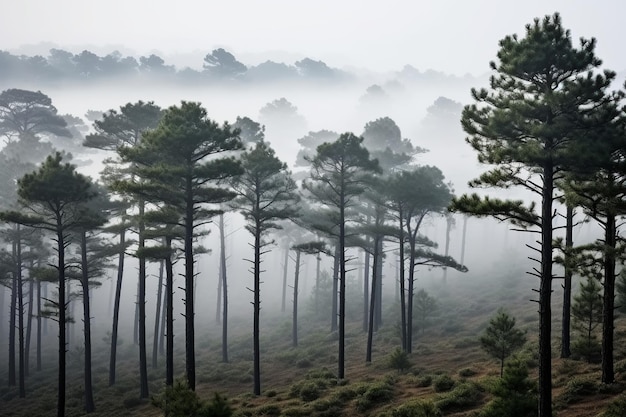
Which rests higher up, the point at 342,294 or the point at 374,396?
the point at 342,294

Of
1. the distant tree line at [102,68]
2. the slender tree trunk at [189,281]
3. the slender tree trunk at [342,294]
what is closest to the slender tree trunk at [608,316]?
the slender tree trunk at [342,294]

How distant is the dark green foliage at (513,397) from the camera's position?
471 inches

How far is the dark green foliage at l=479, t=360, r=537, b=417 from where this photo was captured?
1195 cm

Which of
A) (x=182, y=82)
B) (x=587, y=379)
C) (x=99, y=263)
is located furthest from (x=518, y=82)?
(x=182, y=82)

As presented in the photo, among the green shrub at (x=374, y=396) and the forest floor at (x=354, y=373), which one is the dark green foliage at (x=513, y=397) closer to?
the forest floor at (x=354, y=373)

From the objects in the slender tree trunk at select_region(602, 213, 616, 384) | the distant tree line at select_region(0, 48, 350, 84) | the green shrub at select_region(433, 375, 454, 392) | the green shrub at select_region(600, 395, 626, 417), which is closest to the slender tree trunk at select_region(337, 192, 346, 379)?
the green shrub at select_region(433, 375, 454, 392)

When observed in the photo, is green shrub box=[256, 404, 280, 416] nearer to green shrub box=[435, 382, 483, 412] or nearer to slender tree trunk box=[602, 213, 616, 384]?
green shrub box=[435, 382, 483, 412]

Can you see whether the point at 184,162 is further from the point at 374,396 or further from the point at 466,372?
the point at 466,372

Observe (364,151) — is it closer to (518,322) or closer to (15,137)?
(518,322)

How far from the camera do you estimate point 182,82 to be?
78.9 m

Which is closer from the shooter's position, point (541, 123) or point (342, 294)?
point (541, 123)

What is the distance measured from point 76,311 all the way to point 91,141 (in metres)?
42.4

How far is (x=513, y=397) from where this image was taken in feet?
39.6

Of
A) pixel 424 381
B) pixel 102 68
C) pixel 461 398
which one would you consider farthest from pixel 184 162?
pixel 102 68
